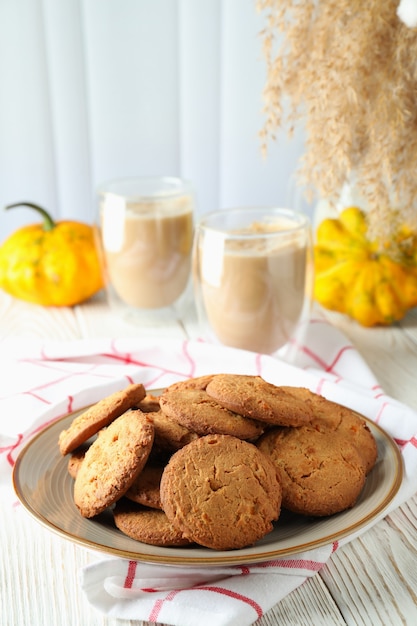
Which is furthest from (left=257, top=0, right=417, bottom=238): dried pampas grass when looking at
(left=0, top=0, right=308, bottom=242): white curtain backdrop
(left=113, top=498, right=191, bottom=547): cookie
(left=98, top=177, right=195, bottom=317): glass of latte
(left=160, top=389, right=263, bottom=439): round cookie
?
(left=0, top=0, right=308, bottom=242): white curtain backdrop

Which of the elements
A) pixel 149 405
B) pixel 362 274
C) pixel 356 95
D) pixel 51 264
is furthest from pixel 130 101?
pixel 149 405

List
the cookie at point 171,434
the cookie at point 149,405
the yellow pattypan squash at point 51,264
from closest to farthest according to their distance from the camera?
1. the cookie at point 171,434
2. the cookie at point 149,405
3. the yellow pattypan squash at point 51,264

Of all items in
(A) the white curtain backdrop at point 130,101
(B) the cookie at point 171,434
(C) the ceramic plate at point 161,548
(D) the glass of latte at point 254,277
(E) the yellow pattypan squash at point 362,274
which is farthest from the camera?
(A) the white curtain backdrop at point 130,101

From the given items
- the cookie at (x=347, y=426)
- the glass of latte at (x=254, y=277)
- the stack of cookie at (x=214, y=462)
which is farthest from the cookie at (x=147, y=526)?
the glass of latte at (x=254, y=277)

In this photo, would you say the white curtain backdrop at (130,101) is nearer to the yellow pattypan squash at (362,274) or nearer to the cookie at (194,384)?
the yellow pattypan squash at (362,274)

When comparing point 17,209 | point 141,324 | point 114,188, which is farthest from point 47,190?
point 141,324
